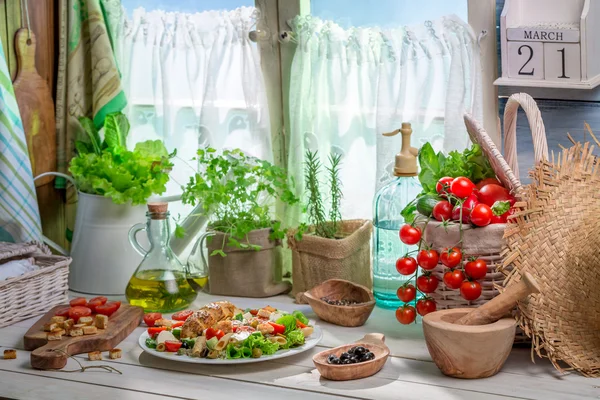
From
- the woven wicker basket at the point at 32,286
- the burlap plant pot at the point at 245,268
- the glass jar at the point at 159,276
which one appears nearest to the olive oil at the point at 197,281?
the burlap plant pot at the point at 245,268

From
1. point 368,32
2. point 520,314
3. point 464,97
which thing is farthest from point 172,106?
point 520,314

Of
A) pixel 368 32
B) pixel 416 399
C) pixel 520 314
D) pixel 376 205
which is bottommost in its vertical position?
pixel 416 399

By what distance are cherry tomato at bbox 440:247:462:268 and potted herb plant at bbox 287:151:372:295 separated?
0.34 meters

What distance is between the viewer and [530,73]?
1689 mm

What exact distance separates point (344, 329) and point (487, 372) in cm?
37

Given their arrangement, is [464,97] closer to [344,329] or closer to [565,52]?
[565,52]

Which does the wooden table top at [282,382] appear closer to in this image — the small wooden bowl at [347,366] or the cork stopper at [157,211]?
the small wooden bowl at [347,366]

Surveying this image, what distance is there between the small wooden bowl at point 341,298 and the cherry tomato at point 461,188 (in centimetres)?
30

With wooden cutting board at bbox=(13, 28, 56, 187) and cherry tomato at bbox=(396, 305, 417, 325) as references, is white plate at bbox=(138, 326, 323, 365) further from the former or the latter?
wooden cutting board at bbox=(13, 28, 56, 187)

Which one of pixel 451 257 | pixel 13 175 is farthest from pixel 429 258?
pixel 13 175

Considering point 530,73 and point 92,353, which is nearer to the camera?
point 92,353

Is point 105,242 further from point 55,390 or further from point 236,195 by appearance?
point 55,390

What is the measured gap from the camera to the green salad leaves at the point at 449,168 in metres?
1.53

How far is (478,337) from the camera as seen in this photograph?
1239 mm
